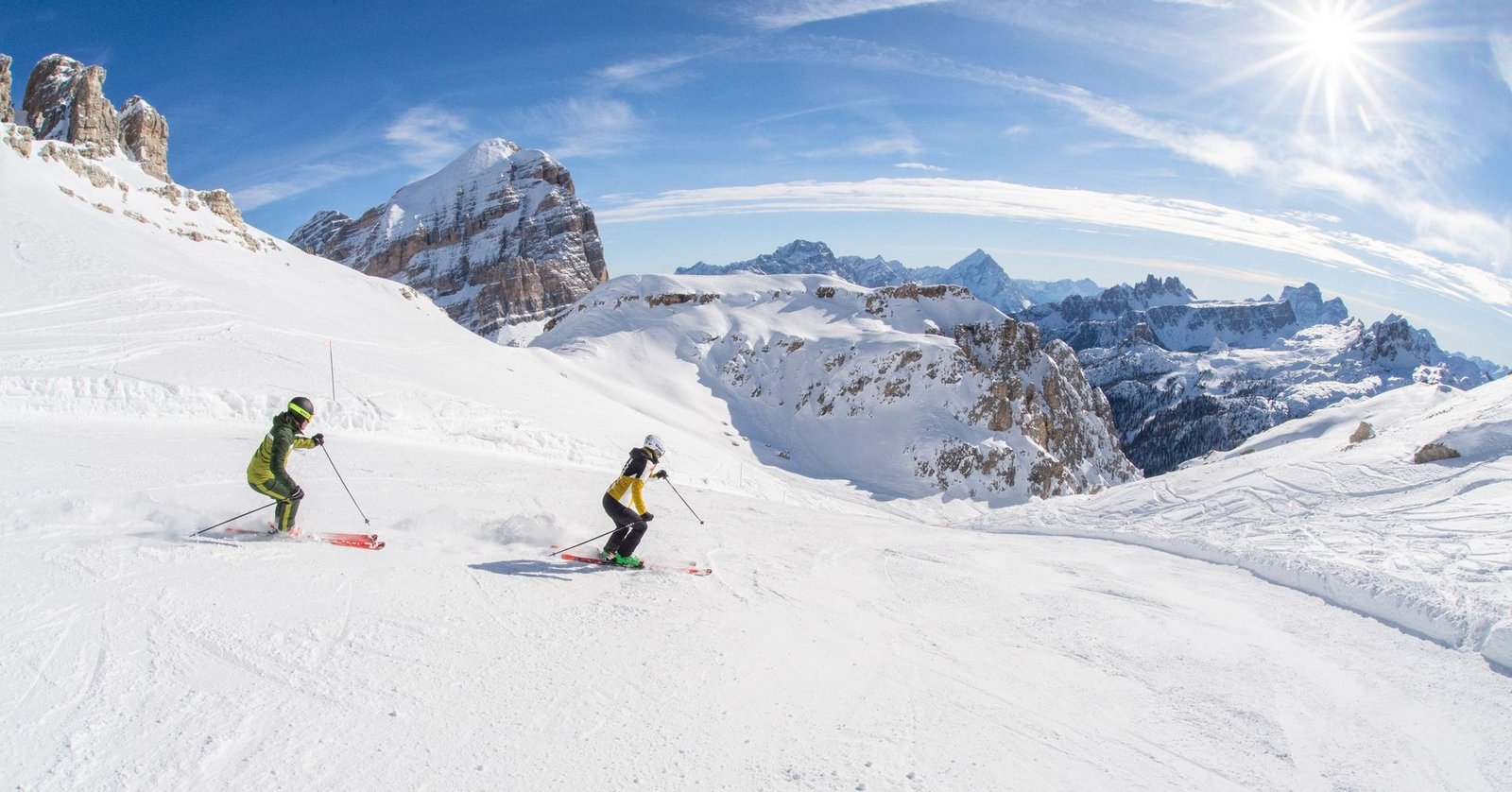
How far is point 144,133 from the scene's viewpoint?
208ft

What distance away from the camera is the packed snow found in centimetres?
496

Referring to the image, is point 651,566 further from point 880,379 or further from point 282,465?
point 880,379

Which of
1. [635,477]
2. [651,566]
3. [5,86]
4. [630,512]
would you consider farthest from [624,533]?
[5,86]

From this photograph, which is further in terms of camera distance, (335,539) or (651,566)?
(651,566)

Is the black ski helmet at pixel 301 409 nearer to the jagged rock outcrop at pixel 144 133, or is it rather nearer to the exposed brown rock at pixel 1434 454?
the exposed brown rock at pixel 1434 454

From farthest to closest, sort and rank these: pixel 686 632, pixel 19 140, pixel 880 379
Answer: pixel 880 379, pixel 19 140, pixel 686 632

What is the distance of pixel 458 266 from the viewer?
621ft

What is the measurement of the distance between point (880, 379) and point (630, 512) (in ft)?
219

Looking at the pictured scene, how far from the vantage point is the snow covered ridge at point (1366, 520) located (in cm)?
895

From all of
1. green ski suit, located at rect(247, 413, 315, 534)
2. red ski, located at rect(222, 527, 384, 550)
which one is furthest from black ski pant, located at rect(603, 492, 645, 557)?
green ski suit, located at rect(247, 413, 315, 534)

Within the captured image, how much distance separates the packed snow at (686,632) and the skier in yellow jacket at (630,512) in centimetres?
45

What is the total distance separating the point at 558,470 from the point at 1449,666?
16.2 m

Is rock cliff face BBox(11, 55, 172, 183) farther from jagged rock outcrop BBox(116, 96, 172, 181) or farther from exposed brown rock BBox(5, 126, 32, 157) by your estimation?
exposed brown rock BBox(5, 126, 32, 157)

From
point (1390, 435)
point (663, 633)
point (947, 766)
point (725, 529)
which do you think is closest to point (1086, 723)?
point (947, 766)
